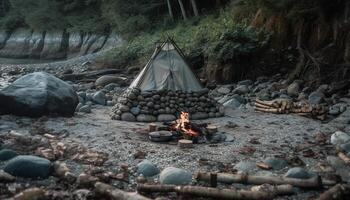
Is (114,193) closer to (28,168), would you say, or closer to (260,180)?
(28,168)

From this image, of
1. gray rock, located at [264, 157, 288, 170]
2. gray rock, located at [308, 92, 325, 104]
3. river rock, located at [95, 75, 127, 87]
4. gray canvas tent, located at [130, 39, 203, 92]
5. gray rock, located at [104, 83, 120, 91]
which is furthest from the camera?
river rock, located at [95, 75, 127, 87]

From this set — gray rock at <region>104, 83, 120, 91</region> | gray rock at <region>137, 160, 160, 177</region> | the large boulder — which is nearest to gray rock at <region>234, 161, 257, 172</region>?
gray rock at <region>137, 160, 160, 177</region>

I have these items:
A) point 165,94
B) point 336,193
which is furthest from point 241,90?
point 336,193

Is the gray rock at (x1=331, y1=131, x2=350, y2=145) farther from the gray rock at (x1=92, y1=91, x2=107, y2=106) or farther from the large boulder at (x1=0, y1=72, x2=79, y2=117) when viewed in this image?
the gray rock at (x1=92, y1=91, x2=107, y2=106)

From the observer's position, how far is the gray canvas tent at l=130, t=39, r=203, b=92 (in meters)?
11.7

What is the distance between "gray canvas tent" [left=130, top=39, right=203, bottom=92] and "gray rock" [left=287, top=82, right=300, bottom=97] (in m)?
2.90

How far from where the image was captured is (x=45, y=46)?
41406 mm

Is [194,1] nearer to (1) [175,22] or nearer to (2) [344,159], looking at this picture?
(1) [175,22]

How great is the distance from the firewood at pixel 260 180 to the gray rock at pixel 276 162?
33.2 inches

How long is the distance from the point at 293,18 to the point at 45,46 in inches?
1188

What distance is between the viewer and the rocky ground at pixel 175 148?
20.8ft

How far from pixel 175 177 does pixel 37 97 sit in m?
5.40

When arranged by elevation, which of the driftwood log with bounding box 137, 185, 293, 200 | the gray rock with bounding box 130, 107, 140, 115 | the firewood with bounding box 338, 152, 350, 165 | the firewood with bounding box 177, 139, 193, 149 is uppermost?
the gray rock with bounding box 130, 107, 140, 115

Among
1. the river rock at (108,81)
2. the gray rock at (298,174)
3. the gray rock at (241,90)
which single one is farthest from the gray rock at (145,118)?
the river rock at (108,81)
